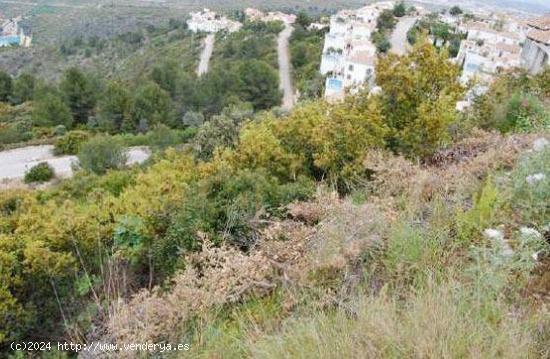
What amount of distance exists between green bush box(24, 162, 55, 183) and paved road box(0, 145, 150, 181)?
0.55 m

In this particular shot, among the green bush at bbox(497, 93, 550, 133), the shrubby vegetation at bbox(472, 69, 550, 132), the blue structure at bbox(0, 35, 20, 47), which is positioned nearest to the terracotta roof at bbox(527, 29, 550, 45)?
the shrubby vegetation at bbox(472, 69, 550, 132)

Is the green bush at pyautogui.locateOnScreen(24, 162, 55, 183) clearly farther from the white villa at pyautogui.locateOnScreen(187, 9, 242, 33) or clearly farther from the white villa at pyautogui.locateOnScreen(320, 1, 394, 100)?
the white villa at pyautogui.locateOnScreen(187, 9, 242, 33)

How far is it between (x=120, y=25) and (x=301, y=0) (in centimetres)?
4492

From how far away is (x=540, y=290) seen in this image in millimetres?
2256

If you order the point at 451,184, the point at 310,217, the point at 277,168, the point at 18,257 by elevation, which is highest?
the point at 451,184

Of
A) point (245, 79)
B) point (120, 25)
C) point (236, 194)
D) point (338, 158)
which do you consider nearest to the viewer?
point (236, 194)

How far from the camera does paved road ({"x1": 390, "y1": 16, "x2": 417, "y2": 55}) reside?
1348 inches

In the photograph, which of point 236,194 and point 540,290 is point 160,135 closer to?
point 236,194

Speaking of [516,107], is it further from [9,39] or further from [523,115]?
[9,39]

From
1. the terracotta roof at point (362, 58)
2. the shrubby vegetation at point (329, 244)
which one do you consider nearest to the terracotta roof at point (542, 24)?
the terracotta roof at point (362, 58)

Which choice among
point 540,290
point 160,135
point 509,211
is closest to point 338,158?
point 509,211

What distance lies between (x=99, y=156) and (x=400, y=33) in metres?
30.6

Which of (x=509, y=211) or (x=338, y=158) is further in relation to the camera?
(x=338, y=158)

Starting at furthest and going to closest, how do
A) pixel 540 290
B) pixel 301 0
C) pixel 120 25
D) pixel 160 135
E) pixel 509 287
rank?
pixel 301 0
pixel 120 25
pixel 160 135
pixel 540 290
pixel 509 287
